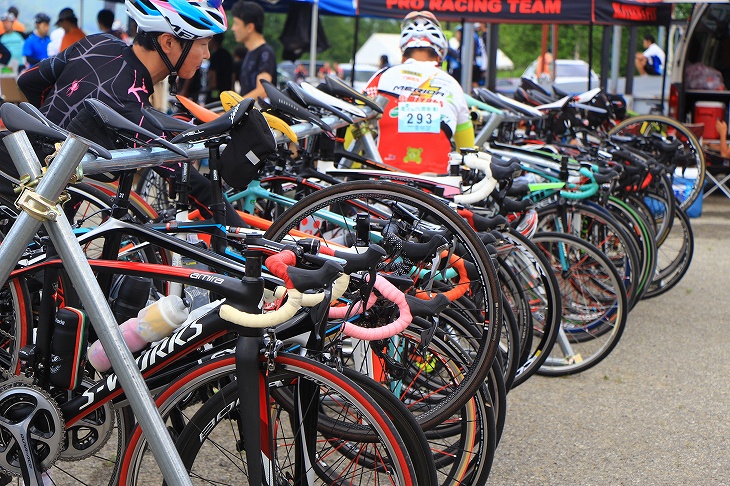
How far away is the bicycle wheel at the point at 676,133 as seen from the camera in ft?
30.0

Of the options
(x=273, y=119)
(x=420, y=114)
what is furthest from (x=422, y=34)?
(x=273, y=119)

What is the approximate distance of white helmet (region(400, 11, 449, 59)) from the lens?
607 cm

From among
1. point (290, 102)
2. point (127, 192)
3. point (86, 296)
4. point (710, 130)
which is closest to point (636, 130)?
point (710, 130)

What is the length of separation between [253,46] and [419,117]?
3550 millimetres

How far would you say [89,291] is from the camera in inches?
98.3

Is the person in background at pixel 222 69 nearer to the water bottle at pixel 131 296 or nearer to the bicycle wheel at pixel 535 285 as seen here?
the bicycle wheel at pixel 535 285

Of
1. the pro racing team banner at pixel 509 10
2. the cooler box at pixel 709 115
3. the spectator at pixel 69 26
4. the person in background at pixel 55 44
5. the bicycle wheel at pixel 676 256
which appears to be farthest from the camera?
the person in background at pixel 55 44

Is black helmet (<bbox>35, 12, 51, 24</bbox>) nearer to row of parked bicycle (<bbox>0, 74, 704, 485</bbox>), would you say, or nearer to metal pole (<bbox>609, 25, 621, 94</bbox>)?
metal pole (<bbox>609, 25, 621, 94</bbox>)

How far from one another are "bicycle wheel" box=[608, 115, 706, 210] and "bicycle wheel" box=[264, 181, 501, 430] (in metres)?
5.73

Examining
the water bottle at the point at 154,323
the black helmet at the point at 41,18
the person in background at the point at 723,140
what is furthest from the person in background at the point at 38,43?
the water bottle at the point at 154,323

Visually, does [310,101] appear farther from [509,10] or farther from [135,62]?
[509,10]

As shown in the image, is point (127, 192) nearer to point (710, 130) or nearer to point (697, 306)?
point (697, 306)

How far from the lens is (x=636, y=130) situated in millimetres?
9633

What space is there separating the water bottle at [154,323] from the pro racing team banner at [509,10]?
9199mm
